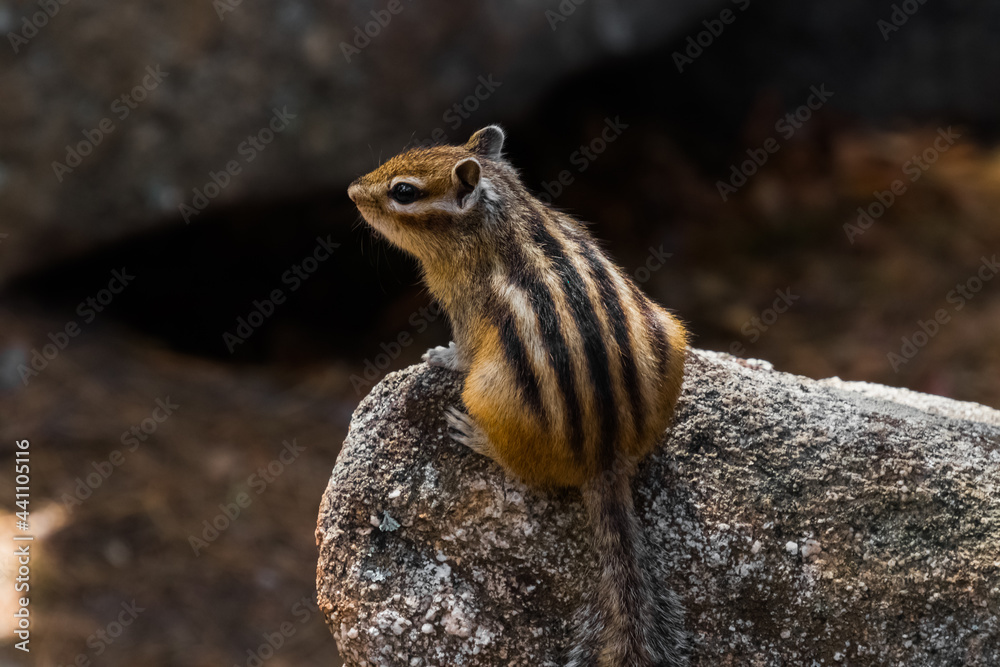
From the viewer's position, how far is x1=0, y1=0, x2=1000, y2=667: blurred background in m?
5.05

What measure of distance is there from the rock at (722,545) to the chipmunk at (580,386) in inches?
3.6

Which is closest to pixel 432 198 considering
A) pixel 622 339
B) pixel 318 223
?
pixel 622 339

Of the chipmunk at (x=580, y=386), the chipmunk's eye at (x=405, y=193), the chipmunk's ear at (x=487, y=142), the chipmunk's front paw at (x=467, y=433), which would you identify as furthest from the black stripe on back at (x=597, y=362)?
the chipmunk's ear at (x=487, y=142)

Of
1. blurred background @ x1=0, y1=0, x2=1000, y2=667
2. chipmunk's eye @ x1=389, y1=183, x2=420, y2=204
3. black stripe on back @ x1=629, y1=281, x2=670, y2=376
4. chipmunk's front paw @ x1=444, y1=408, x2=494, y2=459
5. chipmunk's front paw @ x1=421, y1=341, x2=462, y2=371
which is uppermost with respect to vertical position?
chipmunk's eye @ x1=389, y1=183, x2=420, y2=204

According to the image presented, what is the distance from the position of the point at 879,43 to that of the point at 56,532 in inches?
280

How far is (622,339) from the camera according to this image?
8.54ft

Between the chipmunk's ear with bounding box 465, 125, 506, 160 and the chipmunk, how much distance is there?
16.9 inches

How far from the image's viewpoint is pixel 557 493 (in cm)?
268

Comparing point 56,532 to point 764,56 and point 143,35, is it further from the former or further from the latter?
point 764,56

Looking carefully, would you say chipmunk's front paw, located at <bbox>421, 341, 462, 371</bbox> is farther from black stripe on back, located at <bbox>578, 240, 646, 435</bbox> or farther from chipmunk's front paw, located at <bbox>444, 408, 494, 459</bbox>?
black stripe on back, located at <bbox>578, 240, 646, 435</bbox>

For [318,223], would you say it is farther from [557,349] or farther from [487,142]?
[557,349]

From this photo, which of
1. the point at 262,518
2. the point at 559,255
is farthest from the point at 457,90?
the point at 559,255

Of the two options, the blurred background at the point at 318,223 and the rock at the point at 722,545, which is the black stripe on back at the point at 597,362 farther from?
the blurred background at the point at 318,223

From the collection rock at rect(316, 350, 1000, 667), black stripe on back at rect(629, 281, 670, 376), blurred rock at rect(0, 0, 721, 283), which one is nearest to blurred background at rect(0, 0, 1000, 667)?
blurred rock at rect(0, 0, 721, 283)
